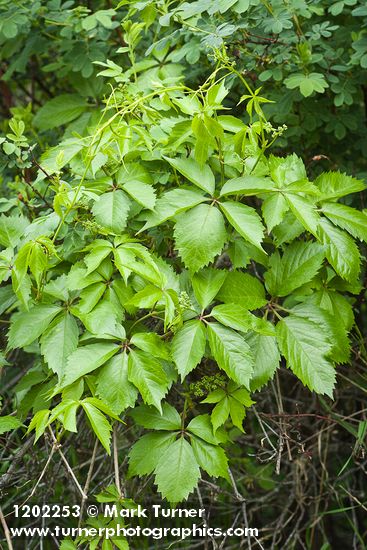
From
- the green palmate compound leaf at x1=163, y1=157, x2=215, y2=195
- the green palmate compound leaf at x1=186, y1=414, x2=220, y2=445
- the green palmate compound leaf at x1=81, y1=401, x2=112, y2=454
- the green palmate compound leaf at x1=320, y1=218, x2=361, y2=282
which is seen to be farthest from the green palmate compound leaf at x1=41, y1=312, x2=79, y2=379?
the green palmate compound leaf at x1=320, y1=218, x2=361, y2=282

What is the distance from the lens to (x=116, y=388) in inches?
62.6

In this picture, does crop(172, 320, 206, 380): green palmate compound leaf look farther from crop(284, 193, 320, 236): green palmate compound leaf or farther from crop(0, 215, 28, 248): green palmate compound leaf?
crop(0, 215, 28, 248): green palmate compound leaf

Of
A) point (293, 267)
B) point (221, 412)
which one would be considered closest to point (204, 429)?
point (221, 412)

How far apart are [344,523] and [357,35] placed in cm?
205

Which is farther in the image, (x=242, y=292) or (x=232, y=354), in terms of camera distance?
(x=242, y=292)

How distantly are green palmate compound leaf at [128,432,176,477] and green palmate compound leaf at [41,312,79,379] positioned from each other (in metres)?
0.27

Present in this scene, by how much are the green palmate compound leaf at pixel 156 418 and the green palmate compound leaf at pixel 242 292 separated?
1.03ft

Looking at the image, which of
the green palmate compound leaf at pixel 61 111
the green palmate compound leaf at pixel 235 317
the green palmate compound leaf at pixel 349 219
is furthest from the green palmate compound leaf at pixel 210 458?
the green palmate compound leaf at pixel 61 111

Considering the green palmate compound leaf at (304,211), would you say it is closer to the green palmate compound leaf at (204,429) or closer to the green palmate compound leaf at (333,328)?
the green palmate compound leaf at (333,328)

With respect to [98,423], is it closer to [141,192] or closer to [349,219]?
[141,192]

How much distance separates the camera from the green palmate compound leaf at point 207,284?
1681 millimetres

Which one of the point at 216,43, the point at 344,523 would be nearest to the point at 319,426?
the point at 344,523

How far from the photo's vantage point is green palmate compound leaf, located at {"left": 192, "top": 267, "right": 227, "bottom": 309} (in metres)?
1.68

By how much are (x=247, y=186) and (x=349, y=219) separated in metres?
0.31
